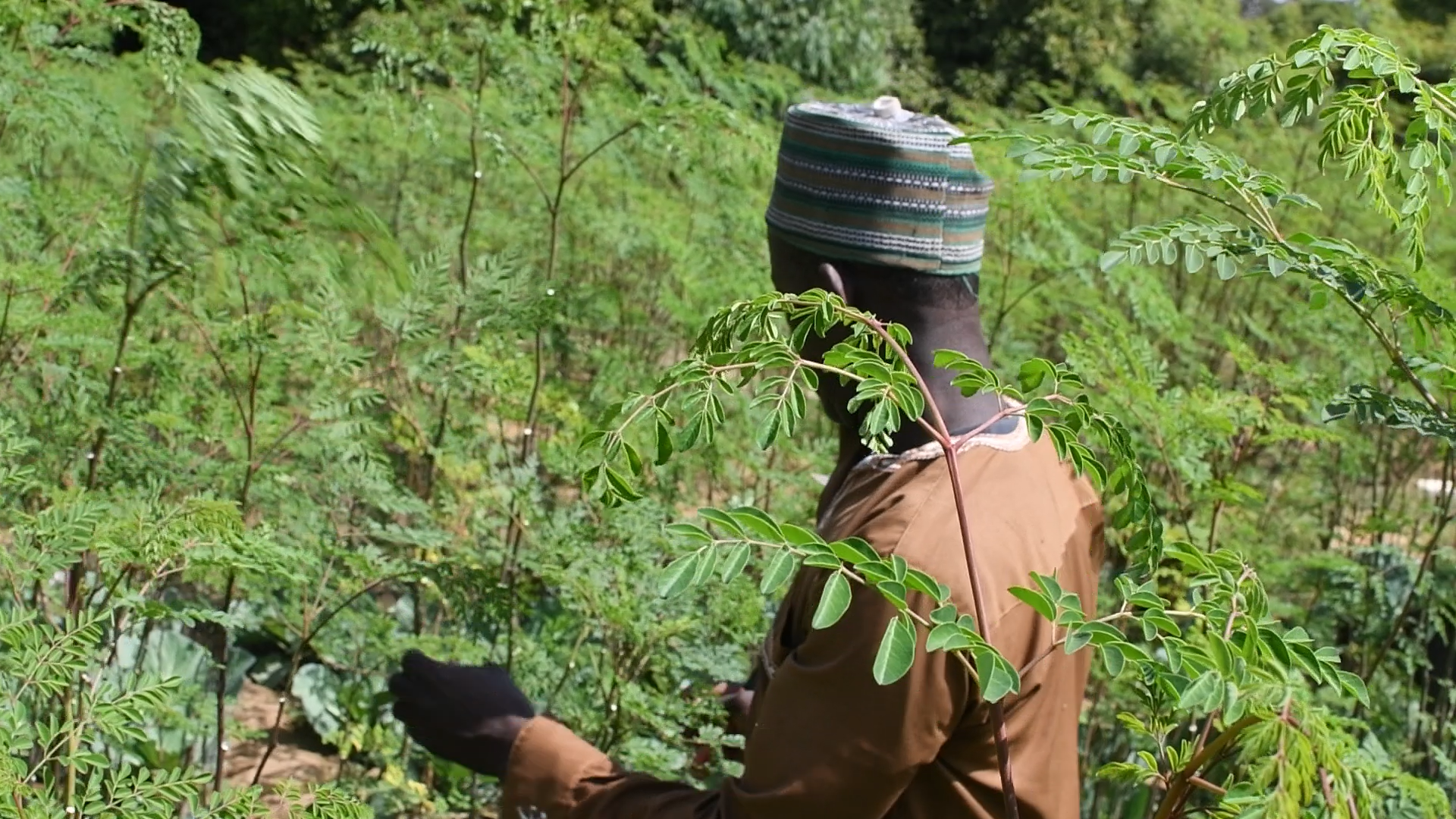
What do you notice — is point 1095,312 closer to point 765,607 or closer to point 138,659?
point 765,607

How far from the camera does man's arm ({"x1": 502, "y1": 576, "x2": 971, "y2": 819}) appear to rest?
70.7 inches

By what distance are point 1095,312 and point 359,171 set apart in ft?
10.8

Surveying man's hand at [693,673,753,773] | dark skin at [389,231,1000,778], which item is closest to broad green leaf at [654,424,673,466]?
dark skin at [389,231,1000,778]

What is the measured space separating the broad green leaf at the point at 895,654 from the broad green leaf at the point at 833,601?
42 mm

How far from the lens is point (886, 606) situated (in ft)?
5.88

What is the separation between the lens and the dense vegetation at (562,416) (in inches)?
57.9

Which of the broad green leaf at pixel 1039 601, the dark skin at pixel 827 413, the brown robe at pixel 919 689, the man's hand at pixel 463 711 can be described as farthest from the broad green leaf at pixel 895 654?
Answer: the man's hand at pixel 463 711

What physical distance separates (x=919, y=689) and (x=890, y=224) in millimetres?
696

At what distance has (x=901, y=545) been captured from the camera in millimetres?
1861

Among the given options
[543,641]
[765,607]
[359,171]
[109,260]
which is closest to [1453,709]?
[765,607]

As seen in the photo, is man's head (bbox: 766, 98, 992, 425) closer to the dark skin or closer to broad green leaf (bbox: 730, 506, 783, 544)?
the dark skin

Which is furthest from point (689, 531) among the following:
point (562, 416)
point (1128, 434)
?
point (562, 416)

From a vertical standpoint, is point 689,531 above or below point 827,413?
above

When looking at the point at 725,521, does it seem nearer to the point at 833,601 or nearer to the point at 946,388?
the point at 833,601
